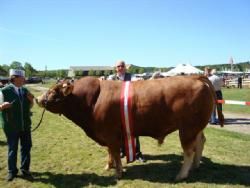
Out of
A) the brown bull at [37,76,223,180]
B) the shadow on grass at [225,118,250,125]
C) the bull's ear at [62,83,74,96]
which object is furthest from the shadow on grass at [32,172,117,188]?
the shadow on grass at [225,118,250,125]

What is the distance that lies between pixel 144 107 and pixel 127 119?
0.40 meters

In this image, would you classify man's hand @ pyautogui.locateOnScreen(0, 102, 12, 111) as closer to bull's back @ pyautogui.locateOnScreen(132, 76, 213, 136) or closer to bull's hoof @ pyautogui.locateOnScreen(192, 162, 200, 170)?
bull's back @ pyautogui.locateOnScreen(132, 76, 213, 136)

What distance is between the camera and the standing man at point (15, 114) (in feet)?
20.3

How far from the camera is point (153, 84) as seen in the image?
625 centimetres

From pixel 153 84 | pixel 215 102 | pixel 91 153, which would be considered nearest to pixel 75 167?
pixel 91 153

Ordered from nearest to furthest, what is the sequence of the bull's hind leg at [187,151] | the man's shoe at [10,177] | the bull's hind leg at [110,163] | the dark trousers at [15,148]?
the bull's hind leg at [187,151], the dark trousers at [15,148], the man's shoe at [10,177], the bull's hind leg at [110,163]

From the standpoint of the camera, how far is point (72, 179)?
6418mm

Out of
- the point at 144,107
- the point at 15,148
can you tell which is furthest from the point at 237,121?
the point at 15,148

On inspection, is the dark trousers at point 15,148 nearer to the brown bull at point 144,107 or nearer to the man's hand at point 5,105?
the man's hand at point 5,105

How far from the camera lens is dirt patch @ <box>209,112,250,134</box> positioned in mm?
11758

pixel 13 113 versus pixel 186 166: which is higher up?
pixel 13 113

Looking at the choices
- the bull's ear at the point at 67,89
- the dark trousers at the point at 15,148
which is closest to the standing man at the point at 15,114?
the dark trousers at the point at 15,148

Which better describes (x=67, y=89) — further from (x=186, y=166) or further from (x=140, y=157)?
(x=186, y=166)

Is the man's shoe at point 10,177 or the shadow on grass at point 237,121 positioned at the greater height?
the man's shoe at point 10,177
